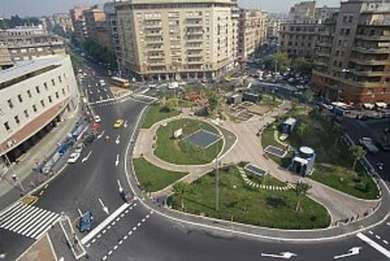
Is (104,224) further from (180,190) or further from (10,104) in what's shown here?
(10,104)

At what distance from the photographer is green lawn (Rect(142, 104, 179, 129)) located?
8447cm

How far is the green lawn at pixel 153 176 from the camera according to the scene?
54.8 meters

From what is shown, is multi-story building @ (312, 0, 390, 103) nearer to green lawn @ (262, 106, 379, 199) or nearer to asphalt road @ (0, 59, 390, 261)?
green lawn @ (262, 106, 379, 199)

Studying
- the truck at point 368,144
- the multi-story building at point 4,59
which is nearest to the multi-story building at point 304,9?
the truck at point 368,144

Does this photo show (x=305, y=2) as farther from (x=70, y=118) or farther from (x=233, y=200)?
(x=233, y=200)

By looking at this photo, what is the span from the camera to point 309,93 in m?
95.6

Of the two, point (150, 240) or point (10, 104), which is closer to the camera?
point (150, 240)

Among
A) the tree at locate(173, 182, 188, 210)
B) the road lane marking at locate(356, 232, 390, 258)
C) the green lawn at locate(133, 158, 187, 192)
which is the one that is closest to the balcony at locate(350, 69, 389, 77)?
the road lane marking at locate(356, 232, 390, 258)

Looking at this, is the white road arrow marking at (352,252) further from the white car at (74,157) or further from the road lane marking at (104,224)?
the white car at (74,157)

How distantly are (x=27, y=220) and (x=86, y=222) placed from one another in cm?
1059

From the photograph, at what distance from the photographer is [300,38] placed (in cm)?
13788

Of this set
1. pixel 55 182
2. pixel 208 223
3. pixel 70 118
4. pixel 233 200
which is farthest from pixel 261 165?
pixel 70 118

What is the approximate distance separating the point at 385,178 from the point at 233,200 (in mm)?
30759

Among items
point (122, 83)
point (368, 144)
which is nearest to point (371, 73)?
point (368, 144)
